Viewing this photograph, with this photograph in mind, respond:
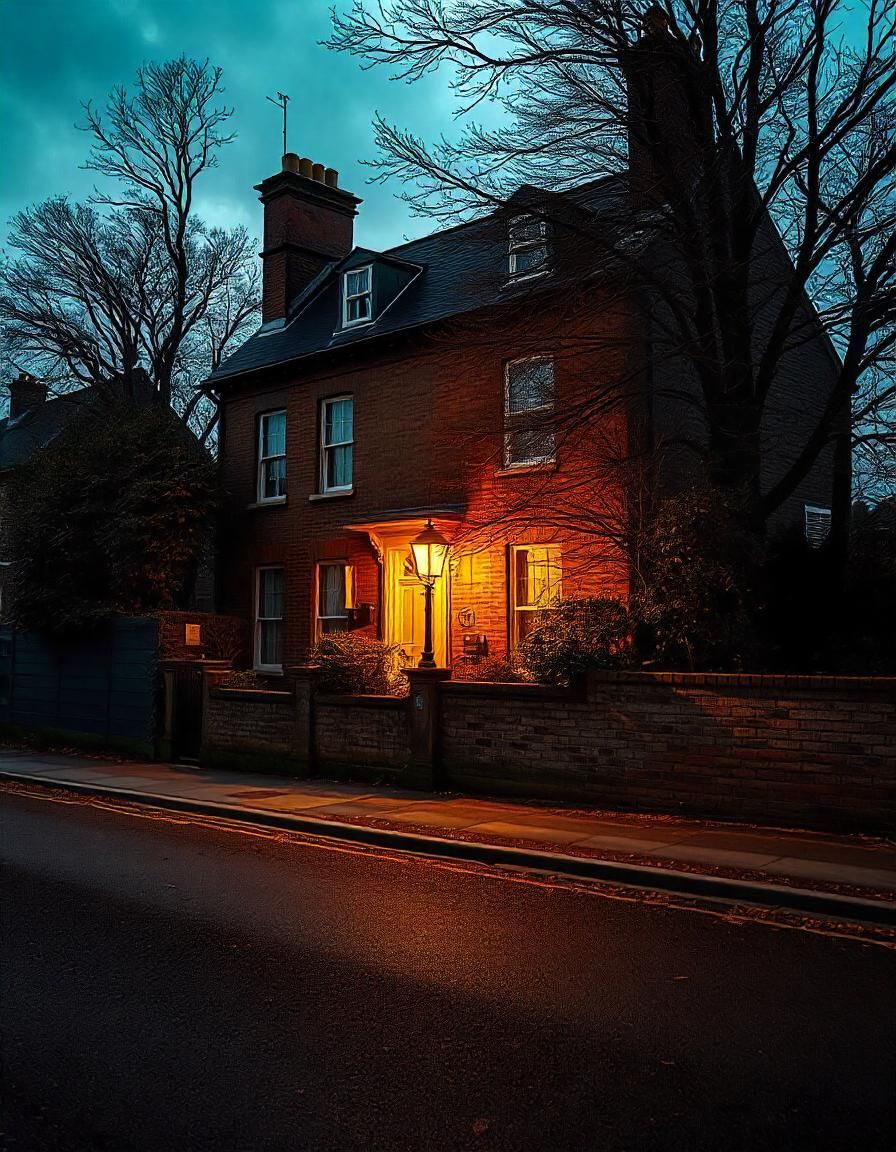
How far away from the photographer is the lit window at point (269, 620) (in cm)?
2075

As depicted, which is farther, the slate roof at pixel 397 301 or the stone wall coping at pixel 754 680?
the slate roof at pixel 397 301

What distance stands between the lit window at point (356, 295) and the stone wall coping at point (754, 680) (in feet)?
38.6

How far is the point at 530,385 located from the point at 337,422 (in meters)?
6.21

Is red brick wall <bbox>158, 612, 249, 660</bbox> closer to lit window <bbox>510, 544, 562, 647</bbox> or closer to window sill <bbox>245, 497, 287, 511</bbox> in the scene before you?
window sill <bbox>245, 497, 287, 511</bbox>

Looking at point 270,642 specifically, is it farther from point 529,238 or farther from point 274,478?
point 529,238

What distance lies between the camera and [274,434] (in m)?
21.6

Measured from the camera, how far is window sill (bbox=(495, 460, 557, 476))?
16.2 meters

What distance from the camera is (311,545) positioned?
20.2 meters

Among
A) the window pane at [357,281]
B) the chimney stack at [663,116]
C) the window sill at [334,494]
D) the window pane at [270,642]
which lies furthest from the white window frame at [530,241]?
the window pane at [270,642]

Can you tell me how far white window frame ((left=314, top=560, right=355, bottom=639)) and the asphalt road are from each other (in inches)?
458

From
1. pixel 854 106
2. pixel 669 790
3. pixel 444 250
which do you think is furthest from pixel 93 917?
pixel 444 250

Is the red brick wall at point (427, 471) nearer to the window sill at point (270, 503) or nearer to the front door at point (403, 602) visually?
the window sill at point (270, 503)

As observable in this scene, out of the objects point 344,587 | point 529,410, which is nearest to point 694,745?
point 529,410

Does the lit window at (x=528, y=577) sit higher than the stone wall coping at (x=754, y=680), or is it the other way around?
the lit window at (x=528, y=577)
